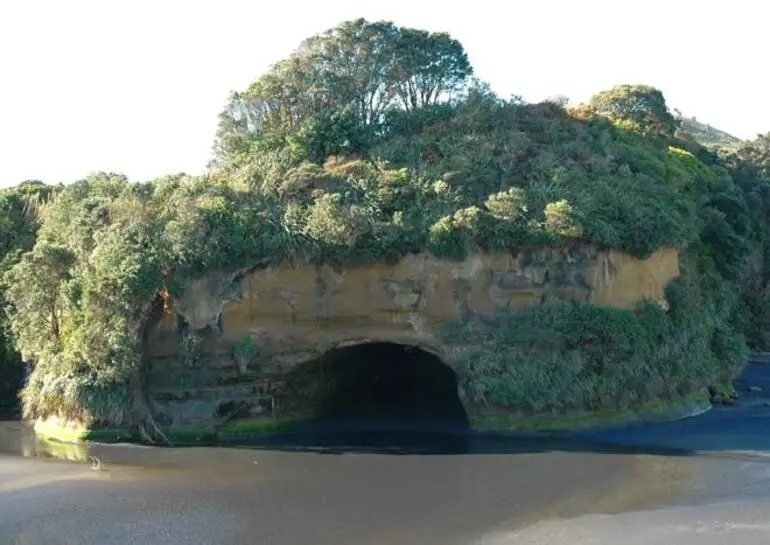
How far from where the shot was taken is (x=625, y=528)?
18250mm

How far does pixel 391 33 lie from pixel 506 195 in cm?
1274

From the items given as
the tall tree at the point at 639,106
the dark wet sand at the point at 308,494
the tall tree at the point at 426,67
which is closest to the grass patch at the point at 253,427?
A: the dark wet sand at the point at 308,494

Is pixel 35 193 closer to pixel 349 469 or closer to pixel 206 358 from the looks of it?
pixel 206 358

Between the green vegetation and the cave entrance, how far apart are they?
3920 mm

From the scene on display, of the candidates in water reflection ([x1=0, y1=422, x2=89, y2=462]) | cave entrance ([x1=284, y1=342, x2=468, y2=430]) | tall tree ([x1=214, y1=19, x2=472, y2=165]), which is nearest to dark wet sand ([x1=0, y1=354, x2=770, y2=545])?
water reflection ([x1=0, y1=422, x2=89, y2=462])

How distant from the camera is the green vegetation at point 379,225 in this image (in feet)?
95.3

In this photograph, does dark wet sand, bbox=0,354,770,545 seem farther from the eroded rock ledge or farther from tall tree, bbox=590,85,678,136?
tall tree, bbox=590,85,678,136

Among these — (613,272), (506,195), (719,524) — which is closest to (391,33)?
(506,195)

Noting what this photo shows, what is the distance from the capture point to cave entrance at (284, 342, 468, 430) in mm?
32375

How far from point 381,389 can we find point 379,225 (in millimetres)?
11700

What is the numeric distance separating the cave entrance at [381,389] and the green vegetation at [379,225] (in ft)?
12.9

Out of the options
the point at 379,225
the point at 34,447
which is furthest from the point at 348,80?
the point at 34,447

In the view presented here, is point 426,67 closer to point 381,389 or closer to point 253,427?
point 381,389

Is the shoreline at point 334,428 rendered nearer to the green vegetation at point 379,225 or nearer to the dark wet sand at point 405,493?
the green vegetation at point 379,225
